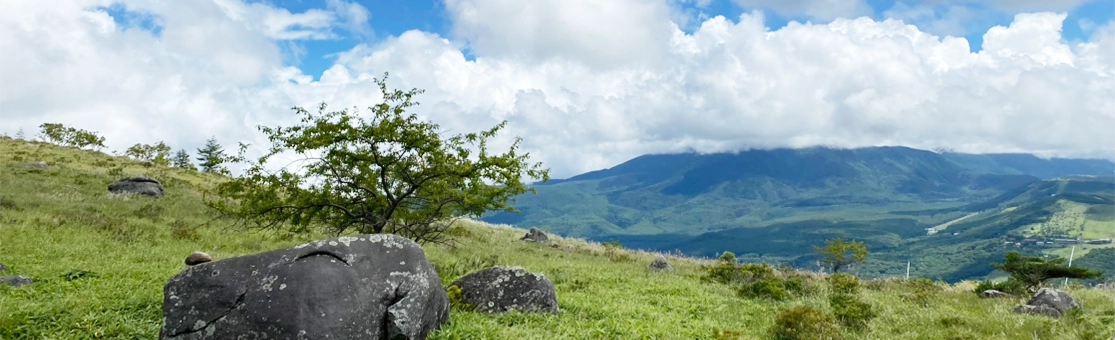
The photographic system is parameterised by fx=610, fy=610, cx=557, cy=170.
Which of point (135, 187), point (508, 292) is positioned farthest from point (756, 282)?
point (135, 187)

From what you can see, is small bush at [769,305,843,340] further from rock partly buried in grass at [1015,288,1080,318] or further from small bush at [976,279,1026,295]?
small bush at [976,279,1026,295]

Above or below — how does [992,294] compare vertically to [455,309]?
below

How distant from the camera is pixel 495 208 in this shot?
23.4m

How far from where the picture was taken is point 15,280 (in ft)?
46.9

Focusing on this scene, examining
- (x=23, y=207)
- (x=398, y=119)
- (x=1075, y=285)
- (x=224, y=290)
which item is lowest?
(x=1075, y=285)

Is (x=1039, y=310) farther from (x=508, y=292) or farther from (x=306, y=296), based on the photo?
(x=306, y=296)

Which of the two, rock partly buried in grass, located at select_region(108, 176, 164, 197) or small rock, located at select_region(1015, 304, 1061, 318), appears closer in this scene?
small rock, located at select_region(1015, 304, 1061, 318)

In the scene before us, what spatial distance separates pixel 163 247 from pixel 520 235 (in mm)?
31679

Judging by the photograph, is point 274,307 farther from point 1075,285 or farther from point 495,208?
point 1075,285

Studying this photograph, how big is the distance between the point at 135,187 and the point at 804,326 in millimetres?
40415

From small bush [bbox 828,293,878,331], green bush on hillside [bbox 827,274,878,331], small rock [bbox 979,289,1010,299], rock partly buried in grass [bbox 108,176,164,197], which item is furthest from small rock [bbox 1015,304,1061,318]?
rock partly buried in grass [bbox 108,176,164,197]

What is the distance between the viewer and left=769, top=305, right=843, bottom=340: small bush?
14.4 m

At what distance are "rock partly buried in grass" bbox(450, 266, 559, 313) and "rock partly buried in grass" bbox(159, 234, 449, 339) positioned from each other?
3307 mm

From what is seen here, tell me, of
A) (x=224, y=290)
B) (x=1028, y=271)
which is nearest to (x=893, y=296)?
(x=1028, y=271)
